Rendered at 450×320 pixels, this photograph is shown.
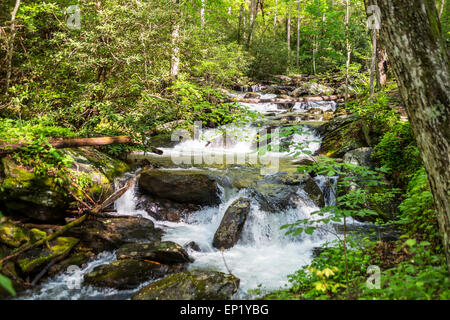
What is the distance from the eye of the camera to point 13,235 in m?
5.10

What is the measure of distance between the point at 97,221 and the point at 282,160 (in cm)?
728

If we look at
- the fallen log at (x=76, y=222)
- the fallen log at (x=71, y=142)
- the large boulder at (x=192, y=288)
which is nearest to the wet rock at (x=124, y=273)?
the large boulder at (x=192, y=288)

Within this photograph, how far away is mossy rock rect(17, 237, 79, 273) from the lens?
466 centimetres

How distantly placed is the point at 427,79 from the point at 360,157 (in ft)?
19.6

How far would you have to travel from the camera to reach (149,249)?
5227 mm

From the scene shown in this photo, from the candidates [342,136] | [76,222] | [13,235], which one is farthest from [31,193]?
[342,136]

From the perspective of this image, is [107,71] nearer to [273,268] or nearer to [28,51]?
[28,51]

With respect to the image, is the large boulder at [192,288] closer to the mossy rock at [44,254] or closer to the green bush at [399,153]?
the mossy rock at [44,254]

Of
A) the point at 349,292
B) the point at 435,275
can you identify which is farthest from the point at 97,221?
the point at 435,275

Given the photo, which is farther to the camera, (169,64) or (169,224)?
(169,64)

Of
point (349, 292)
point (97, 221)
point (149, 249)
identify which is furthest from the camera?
point (97, 221)

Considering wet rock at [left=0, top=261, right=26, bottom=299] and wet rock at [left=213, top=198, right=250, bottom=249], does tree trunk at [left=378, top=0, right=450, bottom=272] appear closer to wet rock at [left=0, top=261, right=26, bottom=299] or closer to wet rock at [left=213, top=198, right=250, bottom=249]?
wet rock at [left=213, top=198, right=250, bottom=249]

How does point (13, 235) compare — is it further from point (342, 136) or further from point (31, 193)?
point (342, 136)

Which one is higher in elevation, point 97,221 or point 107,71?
point 107,71
